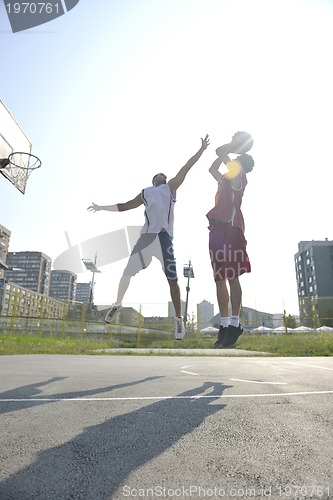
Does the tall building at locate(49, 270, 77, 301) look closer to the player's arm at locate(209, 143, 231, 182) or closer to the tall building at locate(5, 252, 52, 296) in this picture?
the tall building at locate(5, 252, 52, 296)

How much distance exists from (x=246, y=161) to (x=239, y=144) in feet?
0.66

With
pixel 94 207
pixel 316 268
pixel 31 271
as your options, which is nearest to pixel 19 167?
pixel 94 207

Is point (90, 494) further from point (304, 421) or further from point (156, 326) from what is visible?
point (156, 326)

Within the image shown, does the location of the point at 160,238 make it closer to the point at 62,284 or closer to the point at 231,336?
the point at 231,336

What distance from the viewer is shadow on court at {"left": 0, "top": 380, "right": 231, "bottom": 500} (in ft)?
2.38

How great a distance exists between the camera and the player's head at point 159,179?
406 centimetres

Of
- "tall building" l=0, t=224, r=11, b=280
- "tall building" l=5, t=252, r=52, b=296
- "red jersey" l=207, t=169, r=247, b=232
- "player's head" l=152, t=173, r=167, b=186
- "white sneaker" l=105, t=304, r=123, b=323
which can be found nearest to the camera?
"red jersey" l=207, t=169, r=247, b=232

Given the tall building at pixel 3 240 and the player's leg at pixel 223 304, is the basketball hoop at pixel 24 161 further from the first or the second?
the tall building at pixel 3 240

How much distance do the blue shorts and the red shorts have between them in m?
0.53

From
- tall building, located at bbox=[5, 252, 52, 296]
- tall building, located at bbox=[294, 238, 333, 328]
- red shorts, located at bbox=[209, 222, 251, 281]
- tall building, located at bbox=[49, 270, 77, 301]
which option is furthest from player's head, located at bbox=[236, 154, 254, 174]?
tall building, located at bbox=[49, 270, 77, 301]

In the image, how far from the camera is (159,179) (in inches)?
161

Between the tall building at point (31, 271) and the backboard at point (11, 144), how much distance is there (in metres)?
Answer: 129

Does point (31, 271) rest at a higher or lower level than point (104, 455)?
higher

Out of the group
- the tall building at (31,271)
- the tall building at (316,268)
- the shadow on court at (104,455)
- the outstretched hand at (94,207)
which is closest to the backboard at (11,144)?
the outstretched hand at (94,207)
